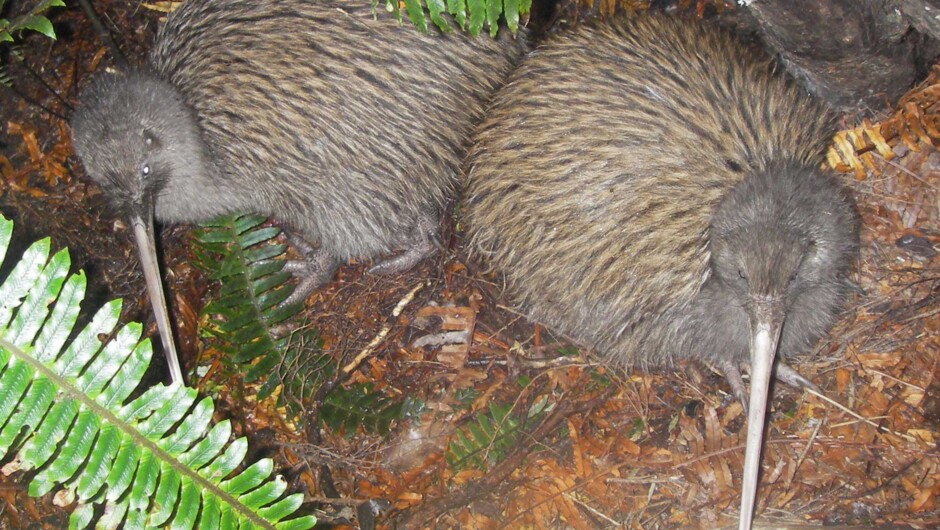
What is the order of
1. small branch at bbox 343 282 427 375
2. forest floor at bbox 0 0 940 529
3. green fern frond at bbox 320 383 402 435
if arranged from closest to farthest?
1. forest floor at bbox 0 0 940 529
2. green fern frond at bbox 320 383 402 435
3. small branch at bbox 343 282 427 375

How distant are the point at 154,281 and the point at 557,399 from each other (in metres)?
1.67

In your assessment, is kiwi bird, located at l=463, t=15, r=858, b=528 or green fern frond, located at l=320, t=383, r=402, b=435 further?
green fern frond, located at l=320, t=383, r=402, b=435

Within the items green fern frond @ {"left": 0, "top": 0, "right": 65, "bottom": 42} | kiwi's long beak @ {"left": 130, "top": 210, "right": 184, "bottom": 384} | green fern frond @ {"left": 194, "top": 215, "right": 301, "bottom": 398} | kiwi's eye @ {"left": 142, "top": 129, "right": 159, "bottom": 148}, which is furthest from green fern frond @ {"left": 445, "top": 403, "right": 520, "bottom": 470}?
green fern frond @ {"left": 0, "top": 0, "right": 65, "bottom": 42}

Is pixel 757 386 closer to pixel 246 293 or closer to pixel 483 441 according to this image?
pixel 483 441

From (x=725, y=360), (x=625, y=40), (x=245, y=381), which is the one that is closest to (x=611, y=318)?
(x=725, y=360)

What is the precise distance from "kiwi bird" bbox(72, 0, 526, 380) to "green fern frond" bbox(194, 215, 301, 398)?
0.54 feet

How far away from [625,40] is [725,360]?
1325 millimetres

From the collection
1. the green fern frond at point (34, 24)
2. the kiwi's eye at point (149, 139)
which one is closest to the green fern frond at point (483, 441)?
the kiwi's eye at point (149, 139)

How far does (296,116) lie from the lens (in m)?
3.58

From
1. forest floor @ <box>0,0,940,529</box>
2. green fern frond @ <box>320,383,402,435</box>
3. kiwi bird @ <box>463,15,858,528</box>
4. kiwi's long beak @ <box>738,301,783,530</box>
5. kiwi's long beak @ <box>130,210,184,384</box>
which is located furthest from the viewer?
green fern frond @ <box>320,383,402,435</box>

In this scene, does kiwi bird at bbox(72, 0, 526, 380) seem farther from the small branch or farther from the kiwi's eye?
the small branch

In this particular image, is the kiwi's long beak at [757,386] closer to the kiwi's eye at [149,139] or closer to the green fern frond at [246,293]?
the green fern frond at [246,293]

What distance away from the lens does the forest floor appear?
317 centimetres

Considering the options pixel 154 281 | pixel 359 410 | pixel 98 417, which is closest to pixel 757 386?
pixel 359 410
